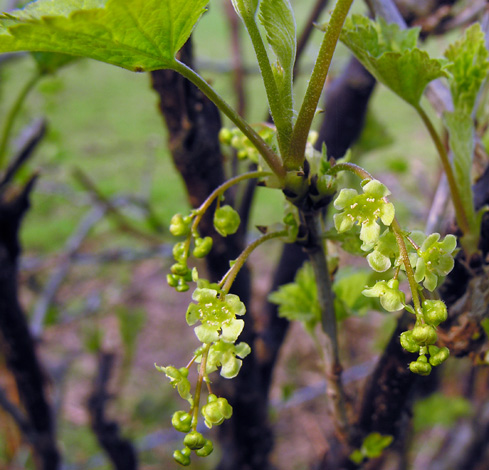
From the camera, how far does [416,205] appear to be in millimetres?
2322

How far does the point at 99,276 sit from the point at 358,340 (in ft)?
4.59

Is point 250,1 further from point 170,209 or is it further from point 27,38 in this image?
point 170,209

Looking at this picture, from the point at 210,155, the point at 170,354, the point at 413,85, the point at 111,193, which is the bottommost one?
the point at 170,354

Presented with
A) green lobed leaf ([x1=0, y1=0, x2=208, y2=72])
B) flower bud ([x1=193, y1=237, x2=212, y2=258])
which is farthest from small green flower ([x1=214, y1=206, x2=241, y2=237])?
green lobed leaf ([x1=0, y1=0, x2=208, y2=72])

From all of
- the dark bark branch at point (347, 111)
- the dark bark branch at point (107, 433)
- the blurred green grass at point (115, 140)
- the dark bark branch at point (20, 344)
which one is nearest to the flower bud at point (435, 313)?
the dark bark branch at point (347, 111)

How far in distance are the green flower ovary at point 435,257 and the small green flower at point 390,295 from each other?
20mm

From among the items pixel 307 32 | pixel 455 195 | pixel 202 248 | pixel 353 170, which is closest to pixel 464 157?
pixel 455 195

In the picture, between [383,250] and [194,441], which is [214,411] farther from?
[383,250]

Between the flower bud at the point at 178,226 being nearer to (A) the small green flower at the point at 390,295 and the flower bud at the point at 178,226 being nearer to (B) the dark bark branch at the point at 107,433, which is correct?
(A) the small green flower at the point at 390,295

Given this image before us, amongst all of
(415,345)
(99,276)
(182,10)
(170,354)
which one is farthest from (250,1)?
(99,276)

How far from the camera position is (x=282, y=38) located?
1.19 feet

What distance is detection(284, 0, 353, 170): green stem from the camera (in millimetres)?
302

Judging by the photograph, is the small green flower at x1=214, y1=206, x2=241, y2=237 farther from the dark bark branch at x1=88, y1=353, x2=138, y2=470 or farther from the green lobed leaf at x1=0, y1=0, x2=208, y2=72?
the dark bark branch at x1=88, y1=353, x2=138, y2=470

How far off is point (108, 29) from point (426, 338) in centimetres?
30
